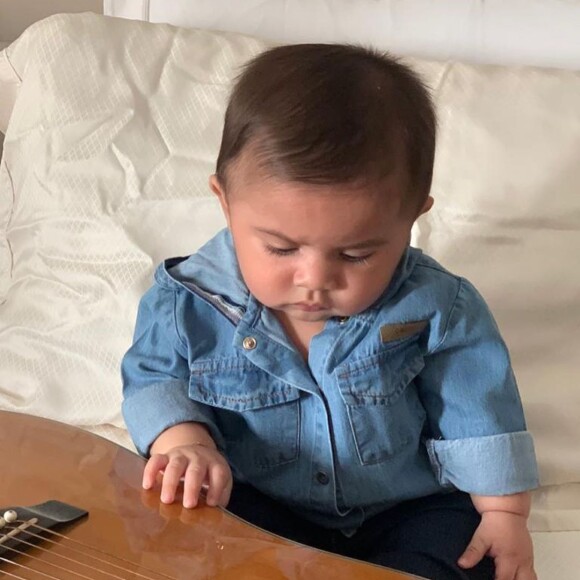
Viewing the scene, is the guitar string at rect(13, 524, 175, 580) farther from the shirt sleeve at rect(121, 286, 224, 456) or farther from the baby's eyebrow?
the baby's eyebrow

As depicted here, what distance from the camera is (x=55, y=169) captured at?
1.13 meters

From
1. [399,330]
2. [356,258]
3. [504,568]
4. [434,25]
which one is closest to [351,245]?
[356,258]

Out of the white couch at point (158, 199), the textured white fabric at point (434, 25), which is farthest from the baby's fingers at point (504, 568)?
the textured white fabric at point (434, 25)

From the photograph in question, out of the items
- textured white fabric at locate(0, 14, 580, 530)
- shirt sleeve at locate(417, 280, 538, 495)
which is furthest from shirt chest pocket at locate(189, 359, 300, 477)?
textured white fabric at locate(0, 14, 580, 530)

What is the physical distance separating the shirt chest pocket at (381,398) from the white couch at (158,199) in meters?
0.26

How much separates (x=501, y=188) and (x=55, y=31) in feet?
1.99

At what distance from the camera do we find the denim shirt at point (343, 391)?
2.57 feet

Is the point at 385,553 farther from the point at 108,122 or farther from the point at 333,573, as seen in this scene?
the point at 108,122

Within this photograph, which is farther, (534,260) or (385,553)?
(534,260)

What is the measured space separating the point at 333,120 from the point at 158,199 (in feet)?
1.69

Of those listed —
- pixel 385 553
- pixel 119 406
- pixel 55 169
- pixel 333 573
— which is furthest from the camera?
pixel 55 169

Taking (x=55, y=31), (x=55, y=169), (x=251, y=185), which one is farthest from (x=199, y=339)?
(x=55, y=31)

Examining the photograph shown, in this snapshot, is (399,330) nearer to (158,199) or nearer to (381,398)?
(381,398)

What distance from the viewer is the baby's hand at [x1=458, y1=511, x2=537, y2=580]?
0.79 metres
